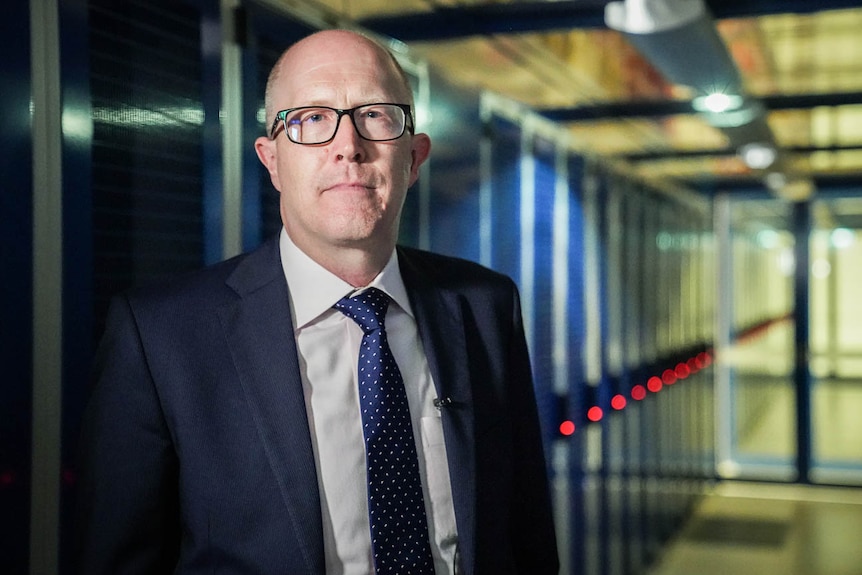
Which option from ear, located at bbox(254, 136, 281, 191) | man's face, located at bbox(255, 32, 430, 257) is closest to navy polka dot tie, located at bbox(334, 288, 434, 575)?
man's face, located at bbox(255, 32, 430, 257)

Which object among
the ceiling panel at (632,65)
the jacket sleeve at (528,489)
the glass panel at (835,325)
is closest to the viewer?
the jacket sleeve at (528,489)

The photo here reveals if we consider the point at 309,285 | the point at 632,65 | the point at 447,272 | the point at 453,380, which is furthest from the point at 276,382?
the point at 632,65

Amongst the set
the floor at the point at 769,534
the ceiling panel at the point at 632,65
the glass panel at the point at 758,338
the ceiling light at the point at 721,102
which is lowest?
the floor at the point at 769,534

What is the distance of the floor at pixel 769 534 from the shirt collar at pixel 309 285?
524cm

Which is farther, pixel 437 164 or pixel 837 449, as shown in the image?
pixel 837 449

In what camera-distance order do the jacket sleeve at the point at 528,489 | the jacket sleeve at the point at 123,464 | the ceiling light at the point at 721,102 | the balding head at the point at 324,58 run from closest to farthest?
the jacket sleeve at the point at 123,464, the balding head at the point at 324,58, the jacket sleeve at the point at 528,489, the ceiling light at the point at 721,102

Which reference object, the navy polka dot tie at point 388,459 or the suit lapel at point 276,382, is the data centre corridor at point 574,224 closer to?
the suit lapel at point 276,382

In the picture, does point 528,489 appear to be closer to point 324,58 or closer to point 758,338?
point 324,58

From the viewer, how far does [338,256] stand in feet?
4.77

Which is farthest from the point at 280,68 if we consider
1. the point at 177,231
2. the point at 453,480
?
the point at 453,480

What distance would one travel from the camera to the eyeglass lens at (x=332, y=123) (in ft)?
4.62

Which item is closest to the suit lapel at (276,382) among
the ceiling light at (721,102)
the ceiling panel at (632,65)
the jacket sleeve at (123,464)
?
the jacket sleeve at (123,464)

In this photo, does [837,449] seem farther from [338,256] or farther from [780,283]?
[338,256]

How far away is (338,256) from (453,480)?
375 millimetres
